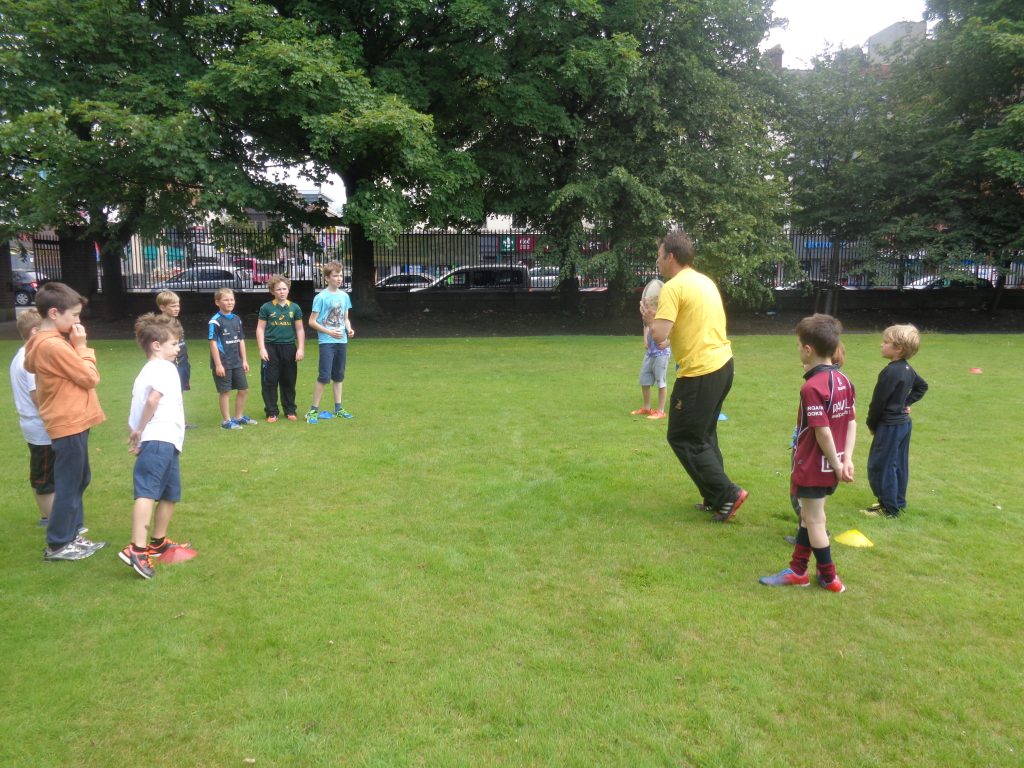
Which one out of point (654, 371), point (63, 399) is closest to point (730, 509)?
point (654, 371)

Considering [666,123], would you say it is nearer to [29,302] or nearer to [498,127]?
[498,127]

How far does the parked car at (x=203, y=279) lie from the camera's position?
23.7 m

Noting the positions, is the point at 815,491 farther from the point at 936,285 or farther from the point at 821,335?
the point at 936,285

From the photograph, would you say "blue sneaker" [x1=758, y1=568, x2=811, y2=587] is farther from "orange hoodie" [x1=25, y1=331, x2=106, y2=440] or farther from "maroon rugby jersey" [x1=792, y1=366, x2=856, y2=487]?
"orange hoodie" [x1=25, y1=331, x2=106, y2=440]

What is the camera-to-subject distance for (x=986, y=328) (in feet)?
75.0

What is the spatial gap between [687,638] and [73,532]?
3971 mm

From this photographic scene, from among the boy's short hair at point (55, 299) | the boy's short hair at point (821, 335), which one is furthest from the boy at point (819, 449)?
the boy's short hair at point (55, 299)

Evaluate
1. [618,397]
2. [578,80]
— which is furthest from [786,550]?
[578,80]

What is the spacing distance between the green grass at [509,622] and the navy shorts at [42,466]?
43cm

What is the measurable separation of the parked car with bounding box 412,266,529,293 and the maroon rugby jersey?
2027 cm

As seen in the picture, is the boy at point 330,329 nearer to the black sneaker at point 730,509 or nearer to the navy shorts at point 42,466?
the navy shorts at point 42,466

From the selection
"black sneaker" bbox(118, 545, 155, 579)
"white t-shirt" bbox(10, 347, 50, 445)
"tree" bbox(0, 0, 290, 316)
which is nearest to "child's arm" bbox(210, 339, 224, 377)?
"white t-shirt" bbox(10, 347, 50, 445)

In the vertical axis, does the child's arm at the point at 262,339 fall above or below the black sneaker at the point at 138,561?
above

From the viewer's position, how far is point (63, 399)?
4.87 meters
